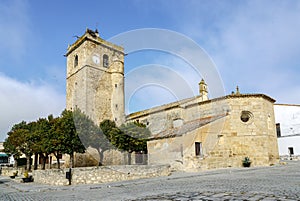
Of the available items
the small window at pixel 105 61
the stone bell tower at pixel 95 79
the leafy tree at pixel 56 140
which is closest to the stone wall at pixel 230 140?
the leafy tree at pixel 56 140

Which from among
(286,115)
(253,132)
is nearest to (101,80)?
(253,132)

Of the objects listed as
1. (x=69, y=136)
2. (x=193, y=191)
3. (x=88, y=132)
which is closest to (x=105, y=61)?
(x=88, y=132)

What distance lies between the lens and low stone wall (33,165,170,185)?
43.0 feet


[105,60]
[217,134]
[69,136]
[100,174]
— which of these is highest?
[105,60]

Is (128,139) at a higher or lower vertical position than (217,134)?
lower

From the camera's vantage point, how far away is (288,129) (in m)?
31.4

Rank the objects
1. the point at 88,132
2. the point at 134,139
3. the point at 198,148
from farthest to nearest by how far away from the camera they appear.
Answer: the point at 134,139 < the point at 88,132 < the point at 198,148

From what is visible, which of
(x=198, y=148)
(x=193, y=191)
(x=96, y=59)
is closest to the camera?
(x=193, y=191)

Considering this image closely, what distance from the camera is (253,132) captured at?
20.2m

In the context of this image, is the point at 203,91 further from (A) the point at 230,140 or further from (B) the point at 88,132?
(B) the point at 88,132

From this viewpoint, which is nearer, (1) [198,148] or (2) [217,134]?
(1) [198,148]

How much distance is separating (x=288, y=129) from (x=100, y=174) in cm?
2721

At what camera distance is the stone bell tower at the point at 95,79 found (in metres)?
32.2

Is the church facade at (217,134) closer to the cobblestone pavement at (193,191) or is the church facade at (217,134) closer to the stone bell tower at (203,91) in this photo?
the stone bell tower at (203,91)
